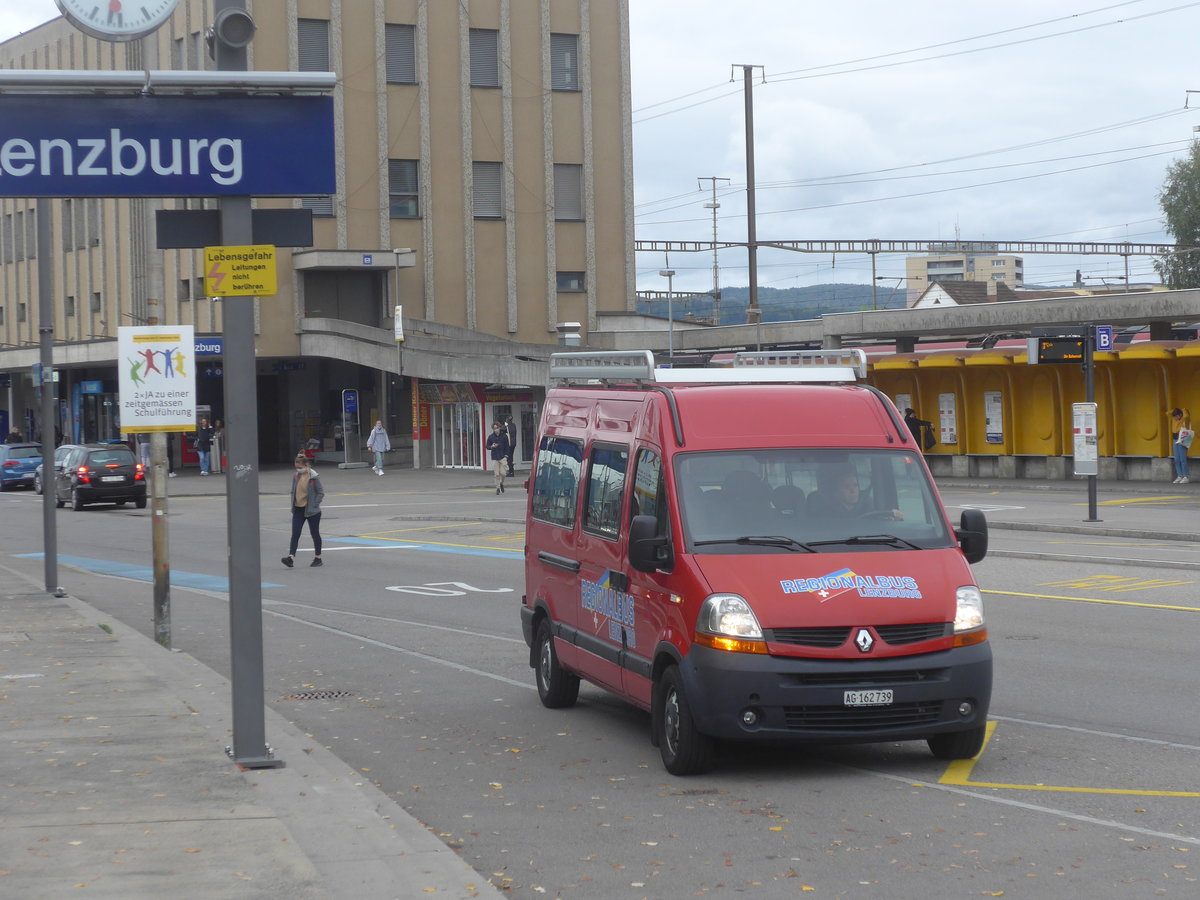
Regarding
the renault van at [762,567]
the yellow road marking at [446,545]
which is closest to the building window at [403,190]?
the yellow road marking at [446,545]

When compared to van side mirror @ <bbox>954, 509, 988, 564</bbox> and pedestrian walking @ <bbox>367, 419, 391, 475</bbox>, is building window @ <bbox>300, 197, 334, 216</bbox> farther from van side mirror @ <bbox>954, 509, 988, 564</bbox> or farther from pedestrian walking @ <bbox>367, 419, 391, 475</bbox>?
van side mirror @ <bbox>954, 509, 988, 564</bbox>

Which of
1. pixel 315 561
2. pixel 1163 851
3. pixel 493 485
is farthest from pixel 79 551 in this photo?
pixel 1163 851

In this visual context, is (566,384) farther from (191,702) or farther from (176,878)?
(176,878)

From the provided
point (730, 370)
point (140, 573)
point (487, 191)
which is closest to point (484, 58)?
point (487, 191)

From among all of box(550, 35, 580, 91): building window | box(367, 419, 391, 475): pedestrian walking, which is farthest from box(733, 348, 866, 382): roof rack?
box(550, 35, 580, 91): building window

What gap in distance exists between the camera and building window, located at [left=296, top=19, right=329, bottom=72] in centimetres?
5647

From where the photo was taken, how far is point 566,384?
11742 mm

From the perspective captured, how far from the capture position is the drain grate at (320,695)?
38.8ft

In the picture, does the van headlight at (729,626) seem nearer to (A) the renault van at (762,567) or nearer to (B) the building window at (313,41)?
(A) the renault van at (762,567)

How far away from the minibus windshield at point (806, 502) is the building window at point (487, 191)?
51.6m

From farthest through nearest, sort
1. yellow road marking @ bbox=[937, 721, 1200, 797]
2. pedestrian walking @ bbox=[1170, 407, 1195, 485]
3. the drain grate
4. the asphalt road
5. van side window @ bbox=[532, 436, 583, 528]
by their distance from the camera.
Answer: pedestrian walking @ bbox=[1170, 407, 1195, 485] < the drain grate < van side window @ bbox=[532, 436, 583, 528] < yellow road marking @ bbox=[937, 721, 1200, 797] < the asphalt road

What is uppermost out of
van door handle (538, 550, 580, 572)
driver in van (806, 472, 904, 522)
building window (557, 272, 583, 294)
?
building window (557, 272, 583, 294)

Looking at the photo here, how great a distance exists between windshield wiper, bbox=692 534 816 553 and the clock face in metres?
4.20

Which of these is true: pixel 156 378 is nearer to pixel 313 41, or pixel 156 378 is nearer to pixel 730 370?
pixel 730 370
